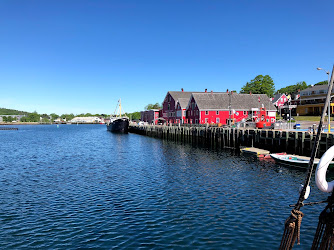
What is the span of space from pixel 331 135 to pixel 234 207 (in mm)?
17604

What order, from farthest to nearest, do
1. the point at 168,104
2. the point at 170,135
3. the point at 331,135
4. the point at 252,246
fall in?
the point at 168,104, the point at 170,135, the point at 331,135, the point at 252,246

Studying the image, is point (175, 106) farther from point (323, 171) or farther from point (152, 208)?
point (323, 171)

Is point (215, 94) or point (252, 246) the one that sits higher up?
point (215, 94)

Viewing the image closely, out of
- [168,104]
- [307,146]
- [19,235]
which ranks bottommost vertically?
[19,235]

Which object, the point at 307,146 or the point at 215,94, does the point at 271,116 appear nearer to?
the point at 215,94

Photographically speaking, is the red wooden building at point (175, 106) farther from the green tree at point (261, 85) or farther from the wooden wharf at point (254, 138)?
the green tree at point (261, 85)

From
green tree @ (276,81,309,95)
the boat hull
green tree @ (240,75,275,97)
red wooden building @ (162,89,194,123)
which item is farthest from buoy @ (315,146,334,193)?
green tree @ (276,81,309,95)

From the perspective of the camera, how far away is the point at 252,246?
1171 cm

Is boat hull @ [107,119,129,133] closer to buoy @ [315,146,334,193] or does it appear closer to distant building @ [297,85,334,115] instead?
distant building @ [297,85,334,115]

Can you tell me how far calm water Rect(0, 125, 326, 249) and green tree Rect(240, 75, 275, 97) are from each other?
89.9 m

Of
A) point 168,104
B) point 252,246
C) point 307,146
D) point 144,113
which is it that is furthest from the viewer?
point 144,113

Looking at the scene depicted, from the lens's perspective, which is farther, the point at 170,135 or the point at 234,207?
the point at 170,135

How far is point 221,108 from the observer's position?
71.1 m

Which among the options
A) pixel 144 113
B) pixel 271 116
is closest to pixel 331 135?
pixel 271 116
